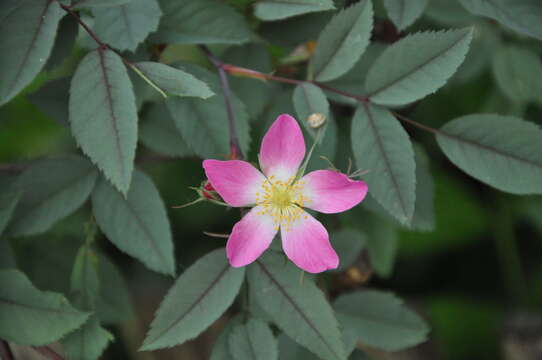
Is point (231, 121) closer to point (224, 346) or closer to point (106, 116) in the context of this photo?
point (106, 116)

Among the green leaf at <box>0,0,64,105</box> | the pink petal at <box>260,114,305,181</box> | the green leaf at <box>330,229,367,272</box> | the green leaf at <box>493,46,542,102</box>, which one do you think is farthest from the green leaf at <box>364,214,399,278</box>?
the green leaf at <box>0,0,64,105</box>

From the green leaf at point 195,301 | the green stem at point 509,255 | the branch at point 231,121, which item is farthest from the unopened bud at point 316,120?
the green stem at point 509,255

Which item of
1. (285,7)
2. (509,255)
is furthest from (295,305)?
(509,255)

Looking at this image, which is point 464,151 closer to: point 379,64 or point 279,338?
point 379,64

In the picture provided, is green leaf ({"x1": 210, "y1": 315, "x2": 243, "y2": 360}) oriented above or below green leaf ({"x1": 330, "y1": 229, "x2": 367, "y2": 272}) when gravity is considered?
above

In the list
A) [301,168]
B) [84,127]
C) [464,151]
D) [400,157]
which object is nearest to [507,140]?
[464,151]

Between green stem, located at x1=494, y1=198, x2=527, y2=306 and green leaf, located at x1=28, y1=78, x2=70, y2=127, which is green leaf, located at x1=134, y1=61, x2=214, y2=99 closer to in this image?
green leaf, located at x1=28, y1=78, x2=70, y2=127

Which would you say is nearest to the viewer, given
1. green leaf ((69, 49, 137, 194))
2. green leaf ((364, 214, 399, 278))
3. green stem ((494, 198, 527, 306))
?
green leaf ((69, 49, 137, 194))

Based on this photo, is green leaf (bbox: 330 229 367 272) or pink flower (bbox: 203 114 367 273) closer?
pink flower (bbox: 203 114 367 273)
